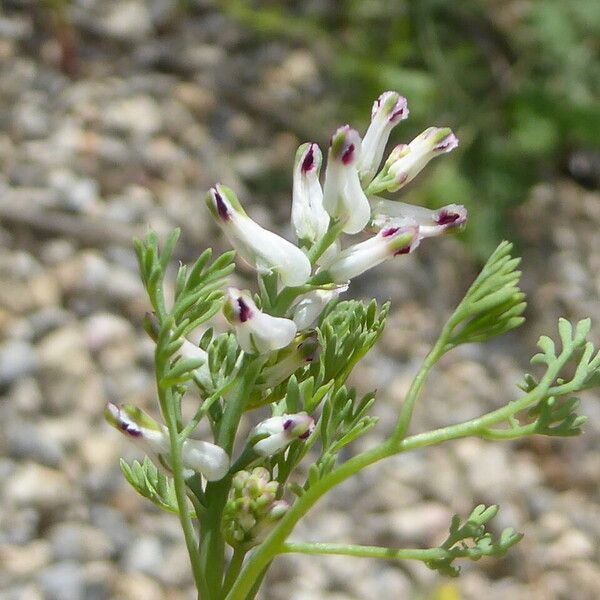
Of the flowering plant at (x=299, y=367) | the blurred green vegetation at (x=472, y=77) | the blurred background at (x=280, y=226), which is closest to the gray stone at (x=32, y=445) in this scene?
the blurred background at (x=280, y=226)

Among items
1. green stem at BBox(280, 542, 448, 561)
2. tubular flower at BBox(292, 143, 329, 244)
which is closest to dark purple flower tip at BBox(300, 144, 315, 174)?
tubular flower at BBox(292, 143, 329, 244)

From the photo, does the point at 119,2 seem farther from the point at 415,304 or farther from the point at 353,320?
the point at 353,320

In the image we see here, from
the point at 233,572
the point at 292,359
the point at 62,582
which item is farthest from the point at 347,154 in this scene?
the point at 62,582

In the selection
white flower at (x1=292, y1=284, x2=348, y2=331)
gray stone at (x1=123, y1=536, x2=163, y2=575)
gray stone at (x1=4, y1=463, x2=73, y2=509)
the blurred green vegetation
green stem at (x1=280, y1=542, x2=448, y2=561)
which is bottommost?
gray stone at (x1=123, y1=536, x2=163, y2=575)

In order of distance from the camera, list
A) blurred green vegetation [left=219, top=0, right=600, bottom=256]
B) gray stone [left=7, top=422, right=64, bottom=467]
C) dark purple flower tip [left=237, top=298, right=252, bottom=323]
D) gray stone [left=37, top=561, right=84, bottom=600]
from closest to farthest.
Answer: dark purple flower tip [left=237, top=298, right=252, bottom=323], gray stone [left=37, top=561, right=84, bottom=600], gray stone [left=7, top=422, right=64, bottom=467], blurred green vegetation [left=219, top=0, right=600, bottom=256]

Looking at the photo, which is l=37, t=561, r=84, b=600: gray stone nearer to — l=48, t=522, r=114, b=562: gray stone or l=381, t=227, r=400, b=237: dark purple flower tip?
l=48, t=522, r=114, b=562: gray stone

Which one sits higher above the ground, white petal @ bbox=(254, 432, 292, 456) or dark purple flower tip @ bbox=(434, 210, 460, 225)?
dark purple flower tip @ bbox=(434, 210, 460, 225)

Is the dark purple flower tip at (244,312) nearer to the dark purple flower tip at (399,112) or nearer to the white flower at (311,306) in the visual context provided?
the white flower at (311,306)

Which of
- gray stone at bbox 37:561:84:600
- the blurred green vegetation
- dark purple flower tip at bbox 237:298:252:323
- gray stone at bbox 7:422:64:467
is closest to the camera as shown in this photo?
dark purple flower tip at bbox 237:298:252:323
